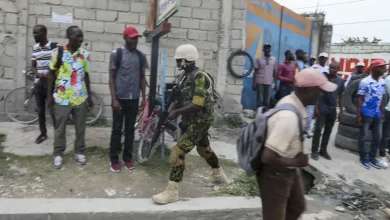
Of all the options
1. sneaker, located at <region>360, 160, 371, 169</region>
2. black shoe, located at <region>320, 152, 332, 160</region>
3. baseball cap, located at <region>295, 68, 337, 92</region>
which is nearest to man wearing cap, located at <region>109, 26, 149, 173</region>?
baseball cap, located at <region>295, 68, 337, 92</region>

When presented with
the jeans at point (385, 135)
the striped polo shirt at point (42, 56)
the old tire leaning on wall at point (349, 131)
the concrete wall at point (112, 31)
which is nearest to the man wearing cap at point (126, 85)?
the striped polo shirt at point (42, 56)

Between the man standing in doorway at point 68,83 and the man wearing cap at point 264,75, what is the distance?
4.66 m

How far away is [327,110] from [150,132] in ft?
10.1

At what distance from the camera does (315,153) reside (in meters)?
6.26

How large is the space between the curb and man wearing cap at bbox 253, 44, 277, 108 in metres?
4.55

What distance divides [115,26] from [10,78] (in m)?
2.26

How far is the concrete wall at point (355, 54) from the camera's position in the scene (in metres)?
15.1

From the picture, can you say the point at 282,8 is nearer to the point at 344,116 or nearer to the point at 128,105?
the point at 344,116

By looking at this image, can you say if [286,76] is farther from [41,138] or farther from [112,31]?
[41,138]

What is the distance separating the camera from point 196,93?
3.83 meters

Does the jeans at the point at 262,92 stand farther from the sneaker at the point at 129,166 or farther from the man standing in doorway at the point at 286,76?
the sneaker at the point at 129,166

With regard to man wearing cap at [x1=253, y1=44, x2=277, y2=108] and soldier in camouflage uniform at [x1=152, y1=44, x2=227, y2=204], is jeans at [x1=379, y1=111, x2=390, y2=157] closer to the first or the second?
man wearing cap at [x1=253, y1=44, x2=277, y2=108]

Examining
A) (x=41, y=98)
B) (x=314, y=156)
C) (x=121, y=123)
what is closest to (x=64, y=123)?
(x=121, y=123)

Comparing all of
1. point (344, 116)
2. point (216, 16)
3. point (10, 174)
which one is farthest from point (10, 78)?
point (344, 116)
